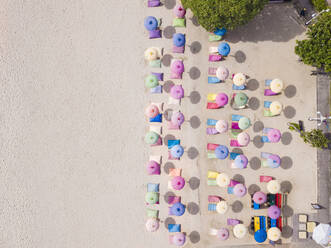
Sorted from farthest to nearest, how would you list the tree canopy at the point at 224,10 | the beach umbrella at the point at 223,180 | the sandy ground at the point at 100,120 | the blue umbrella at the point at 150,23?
the sandy ground at the point at 100,120 → the blue umbrella at the point at 150,23 → the beach umbrella at the point at 223,180 → the tree canopy at the point at 224,10

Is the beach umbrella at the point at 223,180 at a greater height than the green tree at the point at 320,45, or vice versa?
the green tree at the point at 320,45

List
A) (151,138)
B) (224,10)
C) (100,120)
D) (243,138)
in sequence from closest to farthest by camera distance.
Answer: (224,10) < (243,138) < (151,138) < (100,120)

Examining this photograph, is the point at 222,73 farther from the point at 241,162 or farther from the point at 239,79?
the point at 241,162

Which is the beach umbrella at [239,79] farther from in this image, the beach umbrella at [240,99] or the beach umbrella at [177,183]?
the beach umbrella at [177,183]

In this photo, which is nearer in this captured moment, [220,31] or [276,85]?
[276,85]

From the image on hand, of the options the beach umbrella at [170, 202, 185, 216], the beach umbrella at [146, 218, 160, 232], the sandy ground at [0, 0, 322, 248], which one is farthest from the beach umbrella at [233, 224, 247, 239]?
the beach umbrella at [146, 218, 160, 232]

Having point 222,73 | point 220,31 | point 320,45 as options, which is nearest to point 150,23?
point 220,31

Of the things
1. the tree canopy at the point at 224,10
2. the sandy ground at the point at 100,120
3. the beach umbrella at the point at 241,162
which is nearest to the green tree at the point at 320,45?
the sandy ground at the point at 100,120
